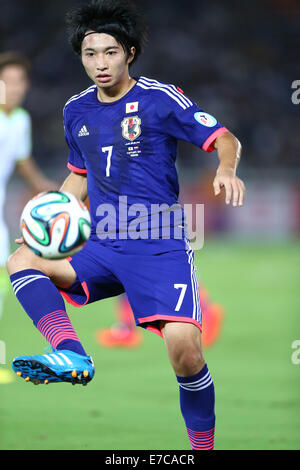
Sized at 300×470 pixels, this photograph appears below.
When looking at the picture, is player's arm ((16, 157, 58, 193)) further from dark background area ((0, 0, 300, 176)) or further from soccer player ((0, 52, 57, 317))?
dark background area ((0, 0, 300, 176))

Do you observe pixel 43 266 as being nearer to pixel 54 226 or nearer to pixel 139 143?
pixel 54 226

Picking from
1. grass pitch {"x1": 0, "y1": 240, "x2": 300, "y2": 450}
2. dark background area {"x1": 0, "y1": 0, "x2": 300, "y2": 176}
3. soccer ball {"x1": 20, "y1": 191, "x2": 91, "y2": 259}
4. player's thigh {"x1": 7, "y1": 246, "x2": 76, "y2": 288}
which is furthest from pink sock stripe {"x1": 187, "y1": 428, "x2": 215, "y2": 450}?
dark background area {"x1": 0, "y1": 0, "x2": 300, "y2": 176}

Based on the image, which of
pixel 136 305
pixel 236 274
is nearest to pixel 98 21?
pixel 136 305

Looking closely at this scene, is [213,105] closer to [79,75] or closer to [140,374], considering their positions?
[79,75]

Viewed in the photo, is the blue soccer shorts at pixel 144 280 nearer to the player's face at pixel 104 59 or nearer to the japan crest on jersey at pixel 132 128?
the japan crest on jersey at pixel 132 128

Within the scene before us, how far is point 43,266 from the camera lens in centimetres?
407

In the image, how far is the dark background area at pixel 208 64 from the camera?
66.8 ft

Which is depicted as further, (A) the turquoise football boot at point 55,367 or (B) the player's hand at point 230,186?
(B) the player's hand at point 230,186

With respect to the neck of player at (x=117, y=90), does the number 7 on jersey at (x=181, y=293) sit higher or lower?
lower

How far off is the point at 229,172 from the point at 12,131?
405 centimetres

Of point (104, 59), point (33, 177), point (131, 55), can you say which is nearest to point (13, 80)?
point (33, 177)

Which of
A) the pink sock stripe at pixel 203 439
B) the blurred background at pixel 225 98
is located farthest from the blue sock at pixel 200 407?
the blurred background at pixel 225 98

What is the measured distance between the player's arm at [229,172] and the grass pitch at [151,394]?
162 centimetres

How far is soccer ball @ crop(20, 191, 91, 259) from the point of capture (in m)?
3.62
